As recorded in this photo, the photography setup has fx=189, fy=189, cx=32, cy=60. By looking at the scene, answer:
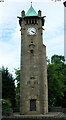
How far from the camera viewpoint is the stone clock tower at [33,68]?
35.9 metres

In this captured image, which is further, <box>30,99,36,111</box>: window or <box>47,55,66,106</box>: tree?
<box>47,55,66,106</box>: tree

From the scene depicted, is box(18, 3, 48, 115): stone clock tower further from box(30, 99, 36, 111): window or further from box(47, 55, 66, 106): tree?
box(47, 55, 66, 106): tree

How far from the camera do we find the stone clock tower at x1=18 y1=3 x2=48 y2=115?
35.9 metres

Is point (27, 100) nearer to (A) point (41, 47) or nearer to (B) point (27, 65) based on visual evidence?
(B) point (27, 65)

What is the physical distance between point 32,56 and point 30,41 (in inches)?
128

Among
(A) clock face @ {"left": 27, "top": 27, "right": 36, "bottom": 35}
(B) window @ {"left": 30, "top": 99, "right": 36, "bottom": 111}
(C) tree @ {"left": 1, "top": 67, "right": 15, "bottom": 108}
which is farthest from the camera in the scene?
(C) tree @ {"left": 1, "top": 67, "right": 15, "bottom": 108}

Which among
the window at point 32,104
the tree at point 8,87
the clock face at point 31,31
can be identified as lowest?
the window at point 32,104

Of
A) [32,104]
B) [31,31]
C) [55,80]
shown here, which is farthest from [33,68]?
[55,80]

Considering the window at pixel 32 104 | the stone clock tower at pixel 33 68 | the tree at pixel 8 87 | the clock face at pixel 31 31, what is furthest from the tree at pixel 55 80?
the clock face at pixel 31 31

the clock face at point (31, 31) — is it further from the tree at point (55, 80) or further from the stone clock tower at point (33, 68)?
the tree at point (55, 80)

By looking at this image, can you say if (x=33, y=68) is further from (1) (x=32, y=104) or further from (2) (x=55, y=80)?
(2) (x=55, y=80)

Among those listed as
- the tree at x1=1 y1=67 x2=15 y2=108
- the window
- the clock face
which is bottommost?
the window

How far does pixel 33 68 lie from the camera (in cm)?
3725

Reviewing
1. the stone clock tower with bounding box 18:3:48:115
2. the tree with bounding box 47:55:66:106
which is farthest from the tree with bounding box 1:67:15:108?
the stone clock tower with bounding box 18:3:48:115
